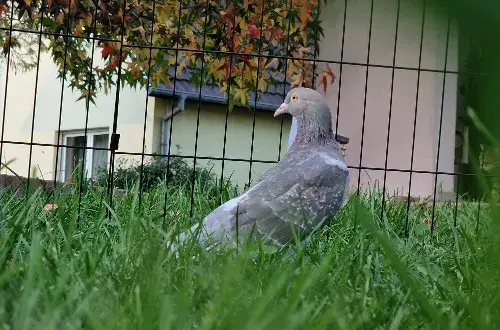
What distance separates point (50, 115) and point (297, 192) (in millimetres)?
9572

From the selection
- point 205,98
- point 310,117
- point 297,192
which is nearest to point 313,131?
point 310,117

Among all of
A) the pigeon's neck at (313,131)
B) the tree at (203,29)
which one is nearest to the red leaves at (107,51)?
the tree at (203,29)

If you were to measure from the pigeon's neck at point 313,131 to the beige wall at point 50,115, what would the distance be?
6851 mm

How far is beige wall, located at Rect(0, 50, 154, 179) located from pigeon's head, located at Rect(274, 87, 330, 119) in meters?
6.76

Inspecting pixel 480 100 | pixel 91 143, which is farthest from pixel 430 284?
pixel 91 143

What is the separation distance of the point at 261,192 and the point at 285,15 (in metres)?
2.90

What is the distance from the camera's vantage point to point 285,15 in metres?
5.26

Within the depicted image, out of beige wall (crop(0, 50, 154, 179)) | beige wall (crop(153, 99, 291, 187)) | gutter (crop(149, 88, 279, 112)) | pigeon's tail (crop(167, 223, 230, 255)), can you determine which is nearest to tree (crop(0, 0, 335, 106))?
pigeon's tail (crop(167, 223, 230, 255))

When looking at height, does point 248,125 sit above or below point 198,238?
above

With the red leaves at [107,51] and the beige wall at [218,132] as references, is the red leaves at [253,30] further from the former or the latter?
the beige wall at [218,132]

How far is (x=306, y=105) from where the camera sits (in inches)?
118

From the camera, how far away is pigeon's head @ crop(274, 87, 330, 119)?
2965 millimetres

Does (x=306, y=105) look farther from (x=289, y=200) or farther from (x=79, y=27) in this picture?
(x=79, y=27)

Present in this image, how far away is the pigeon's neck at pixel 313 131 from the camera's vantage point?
2.93 meters
